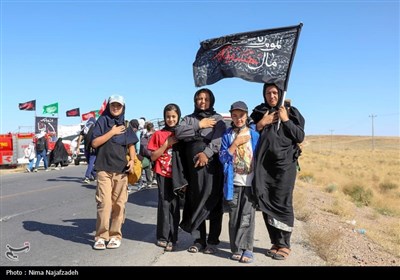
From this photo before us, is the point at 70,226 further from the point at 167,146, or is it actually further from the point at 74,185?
the point at 74,185

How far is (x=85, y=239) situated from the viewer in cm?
623

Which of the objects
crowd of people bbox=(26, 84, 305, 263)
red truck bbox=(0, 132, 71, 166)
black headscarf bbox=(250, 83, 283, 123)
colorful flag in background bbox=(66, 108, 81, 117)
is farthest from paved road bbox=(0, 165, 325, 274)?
colorful flag in background bbox=(66, 108, 81, 117)

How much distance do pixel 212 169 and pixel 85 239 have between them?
2530mm

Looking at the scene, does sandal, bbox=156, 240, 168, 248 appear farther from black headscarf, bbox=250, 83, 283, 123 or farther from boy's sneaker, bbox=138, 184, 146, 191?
boy's sneaker, bbox=138, 184, 146, 191

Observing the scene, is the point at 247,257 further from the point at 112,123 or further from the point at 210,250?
the point at 112,123

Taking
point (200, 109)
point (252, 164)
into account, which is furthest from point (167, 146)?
point (252, 164)

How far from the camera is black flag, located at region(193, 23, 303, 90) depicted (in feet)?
16.7

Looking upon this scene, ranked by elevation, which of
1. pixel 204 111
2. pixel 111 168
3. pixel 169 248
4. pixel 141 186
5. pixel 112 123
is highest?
pixel 204 111

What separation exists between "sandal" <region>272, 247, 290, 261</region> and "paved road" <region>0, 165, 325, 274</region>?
2.7 inches

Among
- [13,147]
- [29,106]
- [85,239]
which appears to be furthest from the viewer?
[29,106]

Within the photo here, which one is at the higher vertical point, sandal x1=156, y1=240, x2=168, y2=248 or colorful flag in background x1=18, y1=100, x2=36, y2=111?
colorful flag in background x1=18, y1=100, x2=36, y2=111

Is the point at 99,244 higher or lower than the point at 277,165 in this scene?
lower

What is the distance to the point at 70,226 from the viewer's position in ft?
23.9

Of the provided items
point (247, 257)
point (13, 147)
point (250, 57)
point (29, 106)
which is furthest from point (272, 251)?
point (29, 106)
